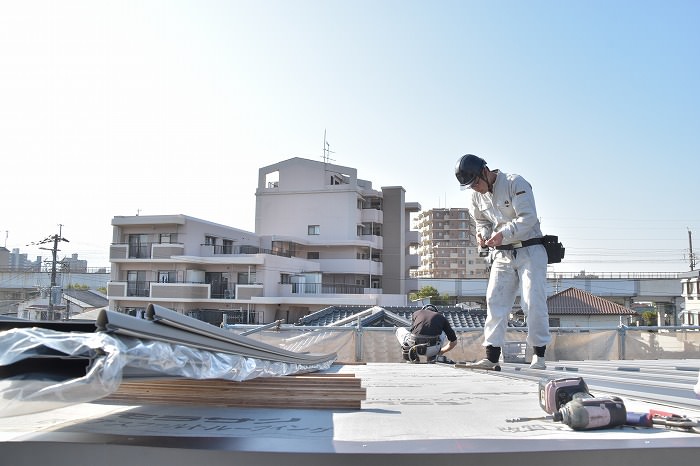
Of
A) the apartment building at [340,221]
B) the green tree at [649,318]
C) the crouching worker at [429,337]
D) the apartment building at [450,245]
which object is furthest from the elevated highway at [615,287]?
the crouching worker at [429,337]

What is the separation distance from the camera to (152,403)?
2.06 meters

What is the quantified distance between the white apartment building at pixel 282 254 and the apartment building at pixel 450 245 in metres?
41.6

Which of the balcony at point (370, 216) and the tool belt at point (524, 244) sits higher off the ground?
the balcony at point (370, 216)

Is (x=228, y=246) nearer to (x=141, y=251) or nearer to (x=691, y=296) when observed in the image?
(x=141, y=251)

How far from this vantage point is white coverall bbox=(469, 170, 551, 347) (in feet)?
11.4

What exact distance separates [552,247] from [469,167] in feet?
2.55

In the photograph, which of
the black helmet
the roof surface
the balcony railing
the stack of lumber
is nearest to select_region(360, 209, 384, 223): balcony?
the balcony railing

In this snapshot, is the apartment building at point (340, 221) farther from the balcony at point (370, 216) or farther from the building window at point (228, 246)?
the building window at point (228, 246)

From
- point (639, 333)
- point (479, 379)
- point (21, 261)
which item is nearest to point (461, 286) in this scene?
Result: point (639, 333)

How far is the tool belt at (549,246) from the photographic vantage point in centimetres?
353

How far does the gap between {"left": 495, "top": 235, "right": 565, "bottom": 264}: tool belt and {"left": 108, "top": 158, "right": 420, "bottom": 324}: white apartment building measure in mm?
25599

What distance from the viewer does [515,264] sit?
362 cm

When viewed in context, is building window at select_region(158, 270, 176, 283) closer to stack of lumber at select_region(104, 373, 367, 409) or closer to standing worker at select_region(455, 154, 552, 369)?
standing worker at select_region(455, 154, 552, 369)

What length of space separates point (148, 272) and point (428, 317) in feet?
85.7
